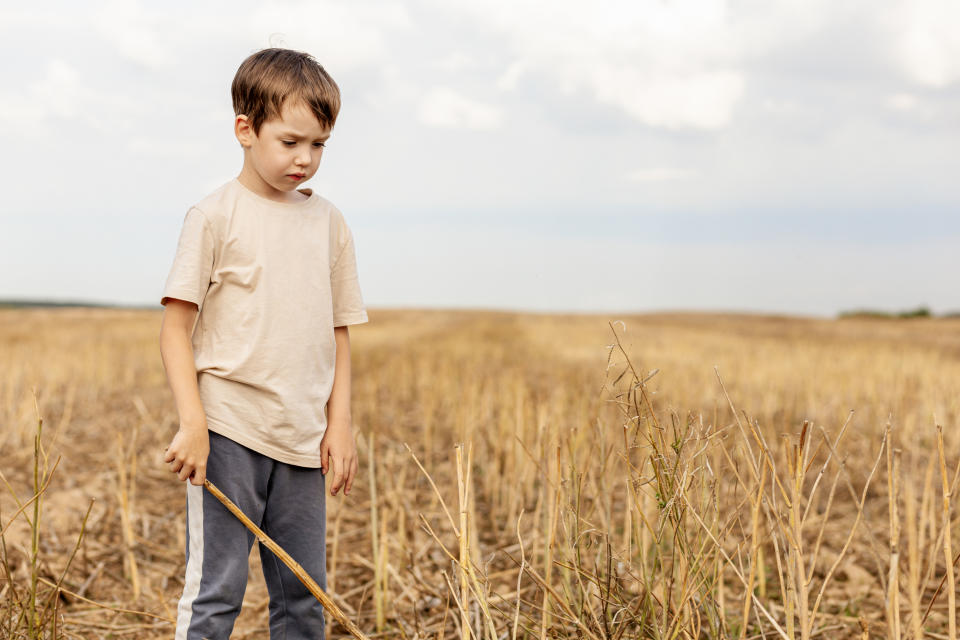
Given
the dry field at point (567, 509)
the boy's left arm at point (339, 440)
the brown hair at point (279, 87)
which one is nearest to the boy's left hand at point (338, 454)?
the boy's left arm at point (339, 440)

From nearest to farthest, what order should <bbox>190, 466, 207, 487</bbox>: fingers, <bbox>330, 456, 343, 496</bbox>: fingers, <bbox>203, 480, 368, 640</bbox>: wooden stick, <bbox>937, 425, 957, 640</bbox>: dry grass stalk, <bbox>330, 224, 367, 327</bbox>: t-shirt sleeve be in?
<bbox>937, 425, 957, 640</bbox>: dry grass stalk
<bbox>203, 480, 368, 640</bbox>: wooden stick
<bbox>190, 466, 207, 487</bbox>: fingers
<bbox>330, 456, 343, 496</bbox>: fingers
<bbox>330, 224, 367, 327</bbox>: t-shirt sleeve

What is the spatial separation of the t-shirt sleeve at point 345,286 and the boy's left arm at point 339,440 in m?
0.05

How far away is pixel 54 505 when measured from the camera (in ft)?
11.9

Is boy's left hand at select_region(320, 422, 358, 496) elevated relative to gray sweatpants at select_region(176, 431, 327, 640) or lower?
elevated

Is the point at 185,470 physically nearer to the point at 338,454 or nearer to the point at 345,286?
the point at 338,454

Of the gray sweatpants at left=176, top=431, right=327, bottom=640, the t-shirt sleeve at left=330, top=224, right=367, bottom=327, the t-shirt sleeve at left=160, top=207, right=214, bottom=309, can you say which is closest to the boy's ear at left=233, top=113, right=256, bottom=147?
the t-shirt sleeve at left=160, top=207, right=214, bottom=309

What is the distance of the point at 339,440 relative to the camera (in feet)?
5.96

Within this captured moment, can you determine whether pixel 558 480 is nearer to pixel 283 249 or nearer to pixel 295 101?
pixel 283 249

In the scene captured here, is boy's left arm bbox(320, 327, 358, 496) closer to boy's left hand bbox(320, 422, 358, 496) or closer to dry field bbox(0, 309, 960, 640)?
boy's left hand bbox(320, 422, 358, 496)

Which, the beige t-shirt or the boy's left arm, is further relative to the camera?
the boy's left arm

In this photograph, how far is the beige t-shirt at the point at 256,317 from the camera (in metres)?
1.65

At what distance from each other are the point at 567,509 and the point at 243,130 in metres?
1.18

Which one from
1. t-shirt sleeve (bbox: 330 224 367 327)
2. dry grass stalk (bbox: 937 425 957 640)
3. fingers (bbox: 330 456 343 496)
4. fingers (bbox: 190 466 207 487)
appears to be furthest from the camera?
t-shirt sleeve (bbox: 330 224 367 327)

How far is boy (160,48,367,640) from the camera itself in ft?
5.33
